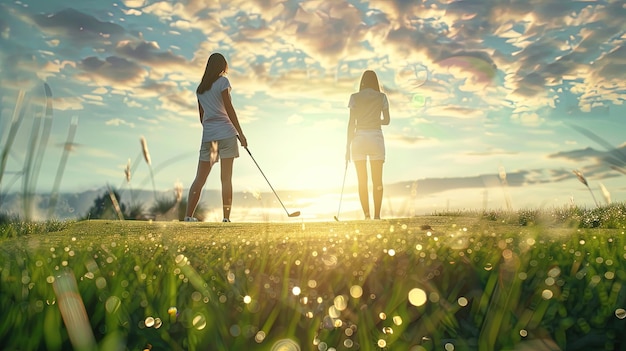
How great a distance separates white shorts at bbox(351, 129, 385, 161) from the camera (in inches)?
376

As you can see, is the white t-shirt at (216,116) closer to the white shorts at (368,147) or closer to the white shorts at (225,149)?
the white shorts at (225,149)

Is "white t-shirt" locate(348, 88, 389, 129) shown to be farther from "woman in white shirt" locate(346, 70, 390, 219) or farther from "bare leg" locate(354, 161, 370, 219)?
"bare leg" locate(354, 161, 370, 219)

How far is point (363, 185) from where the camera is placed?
9.59 meters

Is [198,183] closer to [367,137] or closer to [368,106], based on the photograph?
[367,137]

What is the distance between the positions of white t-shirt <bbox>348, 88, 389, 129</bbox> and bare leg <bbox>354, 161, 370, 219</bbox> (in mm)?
684

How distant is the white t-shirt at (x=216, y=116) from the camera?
30.1 ft

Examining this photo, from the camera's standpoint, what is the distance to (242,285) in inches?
107

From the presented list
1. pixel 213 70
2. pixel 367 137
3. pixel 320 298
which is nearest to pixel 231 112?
pixel 213 70

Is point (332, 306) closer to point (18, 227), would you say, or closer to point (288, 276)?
point (288, 276)

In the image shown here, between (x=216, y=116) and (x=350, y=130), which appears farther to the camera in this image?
(x=350, y=130)

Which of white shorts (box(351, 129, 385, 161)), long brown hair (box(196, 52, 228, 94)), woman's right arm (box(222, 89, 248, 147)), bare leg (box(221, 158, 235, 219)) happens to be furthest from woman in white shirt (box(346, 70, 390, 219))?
long brown hair (box(196, 52, 228, 94))

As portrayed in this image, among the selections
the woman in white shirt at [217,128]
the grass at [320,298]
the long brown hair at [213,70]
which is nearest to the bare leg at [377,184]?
the woman in white shirt at [217,128]

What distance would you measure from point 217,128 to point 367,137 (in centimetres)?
255

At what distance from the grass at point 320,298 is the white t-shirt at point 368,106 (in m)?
6.06
